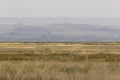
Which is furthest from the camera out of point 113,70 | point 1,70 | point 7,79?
point 113,70

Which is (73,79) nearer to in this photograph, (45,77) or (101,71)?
(45,77)

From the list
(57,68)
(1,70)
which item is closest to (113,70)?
(57,68)

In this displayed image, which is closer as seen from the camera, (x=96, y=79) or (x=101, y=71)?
(x=96, y=79)

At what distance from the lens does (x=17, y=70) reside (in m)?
27.5

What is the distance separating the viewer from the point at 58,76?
958 inches

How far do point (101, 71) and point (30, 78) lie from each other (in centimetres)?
665

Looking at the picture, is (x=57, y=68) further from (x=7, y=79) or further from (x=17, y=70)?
(x=7, y=79)

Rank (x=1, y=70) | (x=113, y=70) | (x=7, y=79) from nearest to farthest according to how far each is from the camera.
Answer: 1. (x=7, y=79)
2. (x=1, y=70)
3. (x=113, y=70)

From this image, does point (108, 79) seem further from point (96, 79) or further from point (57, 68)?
point (57, 68)

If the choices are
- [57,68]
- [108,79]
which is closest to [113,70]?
[57,68]

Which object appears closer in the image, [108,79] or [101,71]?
[108,79]

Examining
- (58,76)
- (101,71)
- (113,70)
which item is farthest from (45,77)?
(113,70)

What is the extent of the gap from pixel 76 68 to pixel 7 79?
27.9 feet

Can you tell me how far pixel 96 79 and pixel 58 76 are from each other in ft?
7.35
